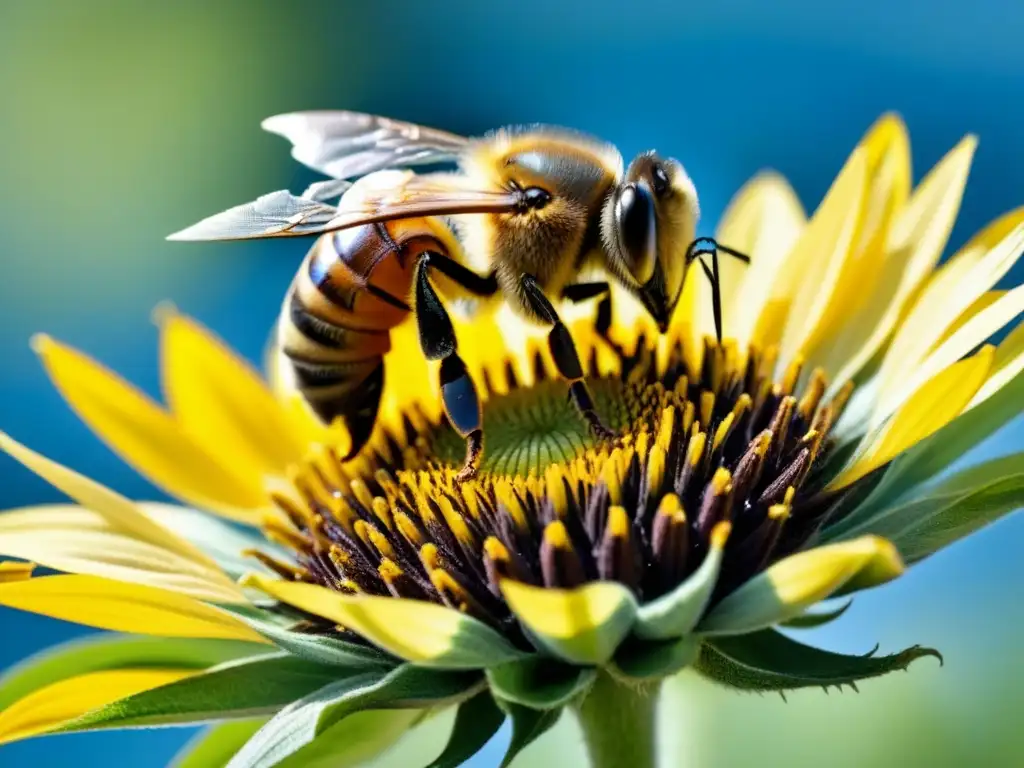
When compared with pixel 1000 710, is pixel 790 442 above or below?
above

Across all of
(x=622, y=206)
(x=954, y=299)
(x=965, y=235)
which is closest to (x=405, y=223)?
(x=622, y=206)

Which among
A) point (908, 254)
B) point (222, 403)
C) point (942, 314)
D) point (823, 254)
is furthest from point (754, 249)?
point (222, 403)

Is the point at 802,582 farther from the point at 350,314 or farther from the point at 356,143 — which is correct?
the point at 356,143

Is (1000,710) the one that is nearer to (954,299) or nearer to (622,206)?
(954,299)

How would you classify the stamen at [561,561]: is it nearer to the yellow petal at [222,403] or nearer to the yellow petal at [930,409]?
the yellow petal at [930,409]

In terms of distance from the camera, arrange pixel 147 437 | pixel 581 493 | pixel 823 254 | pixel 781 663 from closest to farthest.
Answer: pixel 781 663, pixel 581 493, pixel 823 254, pixel 147 437

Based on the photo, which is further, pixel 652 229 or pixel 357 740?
pixel 652 229

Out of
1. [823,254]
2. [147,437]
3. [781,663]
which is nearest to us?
[781,663]
